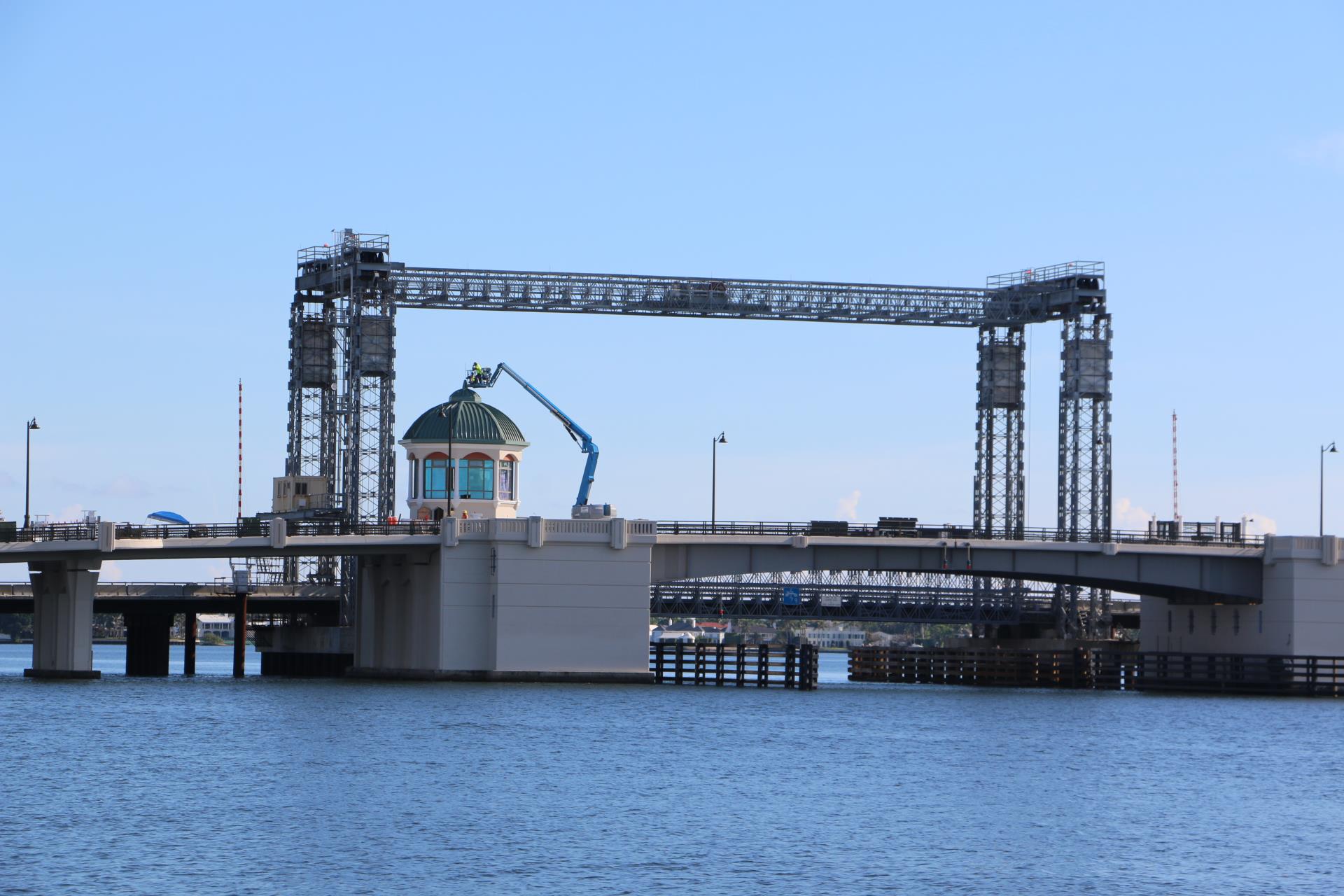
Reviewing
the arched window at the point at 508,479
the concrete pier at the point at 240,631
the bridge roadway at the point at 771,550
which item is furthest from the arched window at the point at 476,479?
the concrete pier at the point at 240,631

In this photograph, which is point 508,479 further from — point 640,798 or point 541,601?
point 640,798

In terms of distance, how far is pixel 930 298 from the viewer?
117m

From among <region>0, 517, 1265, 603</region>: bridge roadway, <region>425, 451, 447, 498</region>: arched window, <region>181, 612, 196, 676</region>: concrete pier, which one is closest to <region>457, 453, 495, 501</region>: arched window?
<region>425, 451, 447, 498</region>: arched window

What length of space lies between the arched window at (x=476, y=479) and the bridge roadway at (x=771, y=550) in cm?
590

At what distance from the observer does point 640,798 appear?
185 feet

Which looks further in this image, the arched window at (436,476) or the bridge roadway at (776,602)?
the bridge roadway at (776,602)

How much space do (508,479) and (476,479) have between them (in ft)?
5.86

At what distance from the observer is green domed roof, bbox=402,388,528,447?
10644 centimetres

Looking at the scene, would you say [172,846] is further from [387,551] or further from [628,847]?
[387,551]

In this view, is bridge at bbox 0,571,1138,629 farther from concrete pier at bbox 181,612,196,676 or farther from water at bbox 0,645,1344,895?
water at bbox 0,645,1344,895

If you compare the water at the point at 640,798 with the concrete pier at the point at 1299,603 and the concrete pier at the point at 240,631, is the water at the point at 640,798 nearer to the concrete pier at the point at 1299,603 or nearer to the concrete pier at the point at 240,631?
the concrete pier at the point at 1299,603

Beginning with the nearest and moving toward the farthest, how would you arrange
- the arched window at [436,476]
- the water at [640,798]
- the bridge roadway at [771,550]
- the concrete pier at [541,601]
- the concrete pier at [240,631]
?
the water at [640,798], the bridge roadway at [771,550], the concrete pier at [541,601], the arched window at [436,476], the concrete pier at [240,631]

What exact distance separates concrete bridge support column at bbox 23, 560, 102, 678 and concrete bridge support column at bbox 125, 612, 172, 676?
2608 centimetres

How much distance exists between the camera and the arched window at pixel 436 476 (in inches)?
4181
